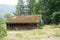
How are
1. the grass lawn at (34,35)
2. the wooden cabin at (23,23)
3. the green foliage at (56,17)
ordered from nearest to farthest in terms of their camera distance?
the grass lawn at (34,35), the wooden cabin at (23,23), the green foliage at (56,17)

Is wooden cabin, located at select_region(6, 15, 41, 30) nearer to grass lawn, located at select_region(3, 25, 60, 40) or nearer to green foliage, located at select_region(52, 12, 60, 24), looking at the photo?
green foliage, located at select_region(52, 12, 60, 24)

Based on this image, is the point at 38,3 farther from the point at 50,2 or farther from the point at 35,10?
the point at 50,2

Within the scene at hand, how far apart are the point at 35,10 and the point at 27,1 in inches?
1072

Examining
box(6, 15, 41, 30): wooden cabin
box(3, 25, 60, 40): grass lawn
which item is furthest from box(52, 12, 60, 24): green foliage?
box(3, 25, 60, 40): grass lawn

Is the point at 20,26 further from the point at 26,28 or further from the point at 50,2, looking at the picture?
the point at 50,2

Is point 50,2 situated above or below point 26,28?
above

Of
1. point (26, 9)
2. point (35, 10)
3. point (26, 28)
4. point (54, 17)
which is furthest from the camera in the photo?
point (26, 9)

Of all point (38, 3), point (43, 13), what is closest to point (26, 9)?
point (38, 3)

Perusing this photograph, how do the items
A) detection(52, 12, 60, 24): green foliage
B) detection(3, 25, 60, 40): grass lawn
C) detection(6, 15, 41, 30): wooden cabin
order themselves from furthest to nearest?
detection(52, 12, 60, 24): green foliage < detection(6, 15, 41, 30): wooden cabin < detection(3, 25, 60, 40): grass lawn

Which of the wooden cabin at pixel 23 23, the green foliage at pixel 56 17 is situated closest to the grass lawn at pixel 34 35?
the wooden cabin at pixel 23 23

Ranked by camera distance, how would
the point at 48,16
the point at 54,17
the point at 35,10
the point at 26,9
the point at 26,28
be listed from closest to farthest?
the point at 26,28 < the point at 54,17 < the point at 48,16 < the point at 35,10 < the point at 26,9

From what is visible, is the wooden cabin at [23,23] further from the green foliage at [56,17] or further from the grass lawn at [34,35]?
the grass lawn at [34,35]

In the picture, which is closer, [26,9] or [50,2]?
[50,2]

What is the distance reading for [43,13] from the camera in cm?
6456
